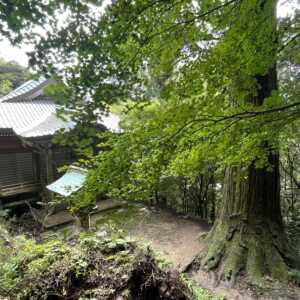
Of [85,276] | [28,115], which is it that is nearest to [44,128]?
[28,115]

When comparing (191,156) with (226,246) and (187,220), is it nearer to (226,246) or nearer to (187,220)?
(226,246)

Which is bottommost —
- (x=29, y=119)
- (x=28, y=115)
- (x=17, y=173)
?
(x=17, y=173)

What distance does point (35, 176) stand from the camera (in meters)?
7.54

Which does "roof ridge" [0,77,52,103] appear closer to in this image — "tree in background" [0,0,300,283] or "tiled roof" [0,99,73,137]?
"tiled roof" [0,99,73,137]

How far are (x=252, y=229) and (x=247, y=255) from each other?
405mm

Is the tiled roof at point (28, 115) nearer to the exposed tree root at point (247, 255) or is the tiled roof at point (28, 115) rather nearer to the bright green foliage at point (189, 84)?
the exposed tree root at point (247, 255)

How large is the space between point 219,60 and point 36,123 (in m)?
6.38

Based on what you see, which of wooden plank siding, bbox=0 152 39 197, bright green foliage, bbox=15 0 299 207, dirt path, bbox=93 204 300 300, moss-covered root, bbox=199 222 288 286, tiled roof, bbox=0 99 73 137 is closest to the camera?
bright green foliage, bbox=15 0 299 207

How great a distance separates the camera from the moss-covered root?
364 cm

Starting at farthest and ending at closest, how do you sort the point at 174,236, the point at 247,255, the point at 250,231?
the point at 174,236 → the point at 250,231 → the point at 247,255

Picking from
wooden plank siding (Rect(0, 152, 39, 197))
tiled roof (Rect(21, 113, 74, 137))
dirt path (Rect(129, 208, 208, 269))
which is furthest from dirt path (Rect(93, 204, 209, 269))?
tiled roof (Rect(21, 113, 74, 137))

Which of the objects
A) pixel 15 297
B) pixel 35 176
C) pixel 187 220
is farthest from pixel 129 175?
pixel 35 176

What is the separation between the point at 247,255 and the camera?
12.5ft

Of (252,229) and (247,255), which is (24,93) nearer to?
(252,229)
